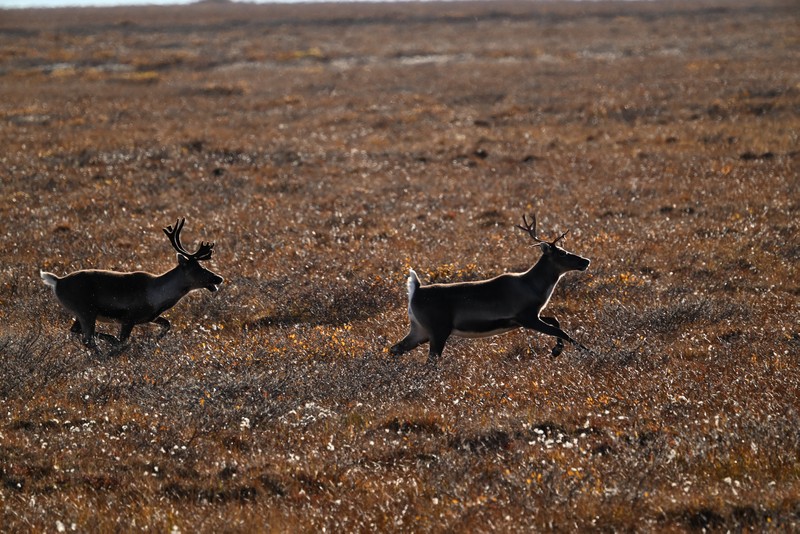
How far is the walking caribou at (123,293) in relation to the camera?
12.0 m

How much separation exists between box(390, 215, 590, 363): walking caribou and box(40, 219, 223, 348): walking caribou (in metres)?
3.45

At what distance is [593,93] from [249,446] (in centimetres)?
3043

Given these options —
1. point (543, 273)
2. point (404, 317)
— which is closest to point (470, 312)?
point (543, 273)

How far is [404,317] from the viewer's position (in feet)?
42.3

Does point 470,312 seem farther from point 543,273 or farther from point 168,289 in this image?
point 168,289

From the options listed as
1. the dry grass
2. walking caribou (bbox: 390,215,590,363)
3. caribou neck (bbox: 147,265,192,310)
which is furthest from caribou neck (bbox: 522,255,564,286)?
caribou neck (bbox: 147,265,192,310)

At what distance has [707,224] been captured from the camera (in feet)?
57.2

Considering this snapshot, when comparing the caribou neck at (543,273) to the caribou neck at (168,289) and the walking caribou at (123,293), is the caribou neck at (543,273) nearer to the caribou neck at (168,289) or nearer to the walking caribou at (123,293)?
the walking caribou at (123,293)

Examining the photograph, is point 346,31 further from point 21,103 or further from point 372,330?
point 372,330

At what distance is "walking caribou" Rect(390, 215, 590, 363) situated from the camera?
426 inches

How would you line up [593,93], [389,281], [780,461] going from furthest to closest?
1. [593,93]
2. [389,281]
3. [780,461]

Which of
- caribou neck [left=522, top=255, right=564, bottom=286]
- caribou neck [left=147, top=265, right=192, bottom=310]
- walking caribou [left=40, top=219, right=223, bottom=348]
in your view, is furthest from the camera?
caribou neck [left=147, top=265, right=192, bottom=310]

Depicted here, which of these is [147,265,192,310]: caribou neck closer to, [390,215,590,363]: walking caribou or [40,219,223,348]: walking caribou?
[40,219,223,348]: walking caribou

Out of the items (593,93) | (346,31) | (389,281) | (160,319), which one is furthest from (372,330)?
(346,31)
